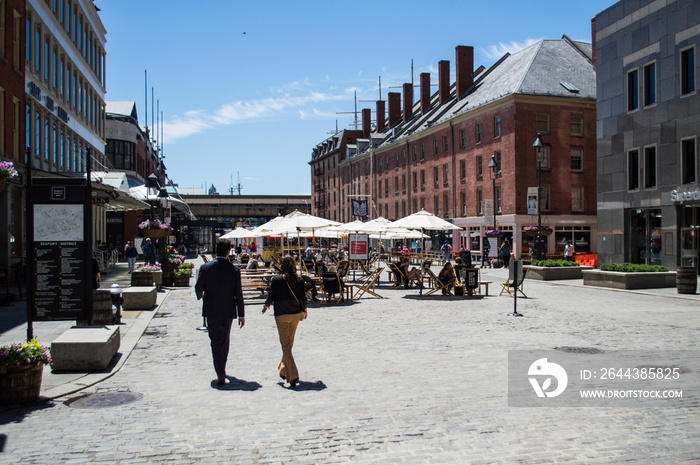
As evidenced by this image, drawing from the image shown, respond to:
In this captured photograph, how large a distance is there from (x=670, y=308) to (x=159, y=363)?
12.9 metres

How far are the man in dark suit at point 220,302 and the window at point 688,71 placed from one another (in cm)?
2402

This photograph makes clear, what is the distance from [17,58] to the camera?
→ 72.0 ft

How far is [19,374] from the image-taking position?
21.3ft

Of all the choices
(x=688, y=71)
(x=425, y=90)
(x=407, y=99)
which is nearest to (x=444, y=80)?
(x=425, y=90)

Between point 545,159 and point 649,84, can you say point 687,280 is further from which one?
point 545,159

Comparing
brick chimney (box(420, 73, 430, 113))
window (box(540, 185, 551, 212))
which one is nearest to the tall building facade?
window (box(540, 185, 551, 212))

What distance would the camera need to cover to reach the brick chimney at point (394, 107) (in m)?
73.1

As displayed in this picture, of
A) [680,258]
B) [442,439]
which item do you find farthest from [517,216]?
[442,439]

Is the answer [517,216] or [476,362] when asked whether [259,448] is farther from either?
[517,216]

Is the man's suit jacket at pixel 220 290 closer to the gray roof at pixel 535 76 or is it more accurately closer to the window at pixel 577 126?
the gray roof at pixel 535 76

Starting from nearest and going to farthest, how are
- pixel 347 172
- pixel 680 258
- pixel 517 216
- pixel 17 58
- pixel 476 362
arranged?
pixel 476 362, pixel 17 58, pixel 680 258, pixel 517 216, pixel 347 172

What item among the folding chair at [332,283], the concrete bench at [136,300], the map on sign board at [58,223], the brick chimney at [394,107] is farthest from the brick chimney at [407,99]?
the map on sign board at [58,223]

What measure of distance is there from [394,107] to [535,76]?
30.7 metres

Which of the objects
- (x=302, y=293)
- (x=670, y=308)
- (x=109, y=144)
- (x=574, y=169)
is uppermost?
(x=109, y=144)
